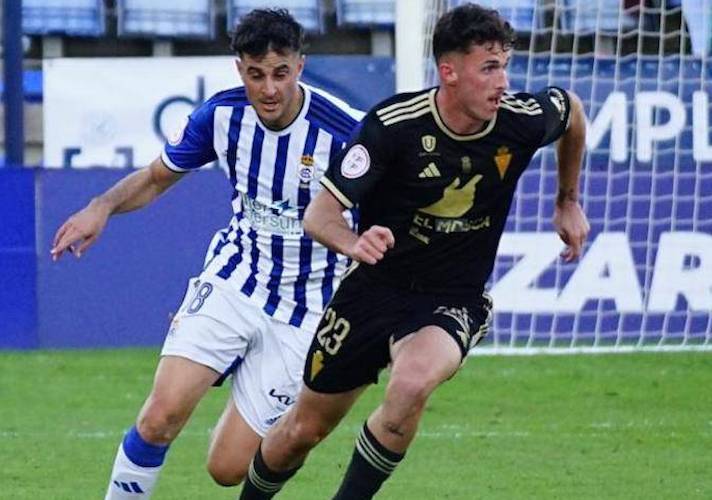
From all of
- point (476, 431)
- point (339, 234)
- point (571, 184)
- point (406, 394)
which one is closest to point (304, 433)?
point (406, 394)

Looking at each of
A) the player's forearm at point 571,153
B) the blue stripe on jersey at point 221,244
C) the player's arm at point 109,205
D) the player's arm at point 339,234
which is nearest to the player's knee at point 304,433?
the player's arm at point 339,234

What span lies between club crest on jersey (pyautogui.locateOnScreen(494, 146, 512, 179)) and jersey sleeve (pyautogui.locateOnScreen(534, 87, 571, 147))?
0.58ft

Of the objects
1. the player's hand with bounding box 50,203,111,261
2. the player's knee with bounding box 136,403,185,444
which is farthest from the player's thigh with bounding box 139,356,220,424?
the player's hand with bounding box 50,203,111,261

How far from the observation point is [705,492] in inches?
303

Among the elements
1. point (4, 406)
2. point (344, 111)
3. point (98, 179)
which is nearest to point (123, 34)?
point (98, 179)

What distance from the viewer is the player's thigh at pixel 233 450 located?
7.02m

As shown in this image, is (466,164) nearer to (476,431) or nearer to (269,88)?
(269,88)

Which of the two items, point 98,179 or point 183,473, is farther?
point 98,179

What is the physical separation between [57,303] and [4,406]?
2153 mm

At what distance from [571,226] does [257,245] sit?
1.19m

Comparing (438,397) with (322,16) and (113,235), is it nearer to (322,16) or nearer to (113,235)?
(113,235)

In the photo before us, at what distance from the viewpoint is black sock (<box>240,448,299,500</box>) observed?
6.76 m

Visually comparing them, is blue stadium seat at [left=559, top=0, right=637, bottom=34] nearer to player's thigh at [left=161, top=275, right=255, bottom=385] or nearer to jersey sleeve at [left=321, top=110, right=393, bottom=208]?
player's thigh at [left=161, top=275, right=255, bottom=385]

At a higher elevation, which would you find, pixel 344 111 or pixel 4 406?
pixel 344 111
